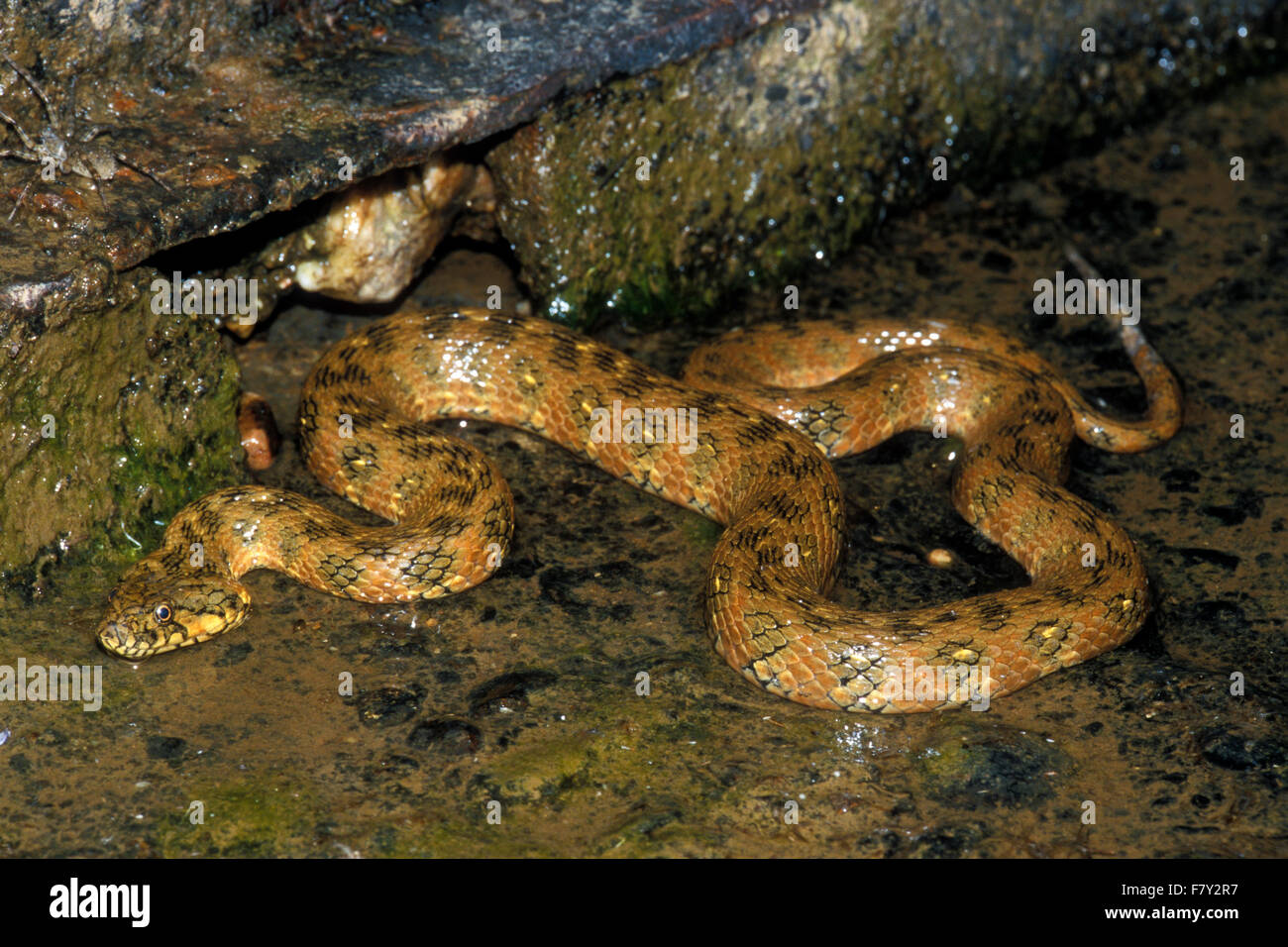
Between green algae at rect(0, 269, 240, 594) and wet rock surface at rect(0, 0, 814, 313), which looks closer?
green algae at rect(0, 269, 240, 594)

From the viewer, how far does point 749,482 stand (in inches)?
273

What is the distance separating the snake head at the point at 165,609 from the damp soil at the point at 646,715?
97mm

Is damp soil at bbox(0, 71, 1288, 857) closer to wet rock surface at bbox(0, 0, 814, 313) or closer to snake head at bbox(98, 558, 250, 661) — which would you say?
snake head at bbox(98, 558, 250, 661)

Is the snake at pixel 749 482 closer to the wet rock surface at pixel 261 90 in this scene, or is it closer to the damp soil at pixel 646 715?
the damp soil at pixel 646 715

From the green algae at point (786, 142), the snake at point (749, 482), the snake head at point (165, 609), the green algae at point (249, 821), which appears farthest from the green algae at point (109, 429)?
the green algae at point (786, 142)

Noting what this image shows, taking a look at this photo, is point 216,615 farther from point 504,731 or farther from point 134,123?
point 134,123

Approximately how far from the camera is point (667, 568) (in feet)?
22.1

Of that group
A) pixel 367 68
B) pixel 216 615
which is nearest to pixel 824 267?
pixel 367 68

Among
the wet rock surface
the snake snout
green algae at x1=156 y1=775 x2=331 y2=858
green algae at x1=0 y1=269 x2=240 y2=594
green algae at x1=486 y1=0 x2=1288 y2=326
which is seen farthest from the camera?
green algae at x1=486 y1=0 x2=1288 y2=326

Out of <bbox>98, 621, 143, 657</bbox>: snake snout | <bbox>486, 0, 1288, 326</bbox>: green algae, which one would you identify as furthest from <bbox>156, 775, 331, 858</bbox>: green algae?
<bbox>486, 0, 1288, 326</bbox>: green algae

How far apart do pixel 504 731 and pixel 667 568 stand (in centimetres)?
143

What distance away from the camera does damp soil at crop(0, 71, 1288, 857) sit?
519 cm

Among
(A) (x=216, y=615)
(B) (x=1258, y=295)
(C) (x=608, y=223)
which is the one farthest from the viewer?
(B) (x=1258, y=295)

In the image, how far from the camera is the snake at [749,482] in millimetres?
5891
